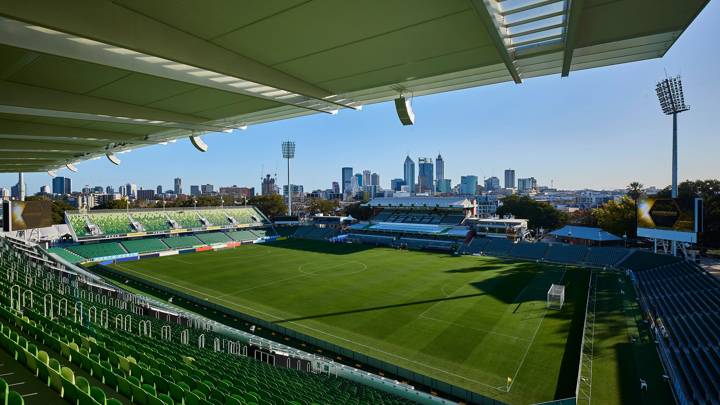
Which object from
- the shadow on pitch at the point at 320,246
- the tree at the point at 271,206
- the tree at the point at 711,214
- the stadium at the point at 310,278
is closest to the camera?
the stadium at the point at 310,278

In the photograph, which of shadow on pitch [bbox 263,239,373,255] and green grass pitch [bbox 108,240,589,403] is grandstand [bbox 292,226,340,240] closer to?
shadow on pitch [bbox 263,239,373,255]

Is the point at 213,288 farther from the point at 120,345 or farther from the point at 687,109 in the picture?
the point at 687,109

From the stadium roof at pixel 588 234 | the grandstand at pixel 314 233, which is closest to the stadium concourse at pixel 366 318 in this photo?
the stadium roof at pixel 588 234

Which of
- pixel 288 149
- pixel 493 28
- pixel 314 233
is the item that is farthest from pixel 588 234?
pixel 288 149

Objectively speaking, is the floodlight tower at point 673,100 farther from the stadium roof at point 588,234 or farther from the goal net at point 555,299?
the goal net at point 555,299

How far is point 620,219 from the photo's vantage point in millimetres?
47844

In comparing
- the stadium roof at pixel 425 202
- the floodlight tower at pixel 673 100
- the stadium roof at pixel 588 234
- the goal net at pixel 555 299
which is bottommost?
the goal net at pixel 555 299

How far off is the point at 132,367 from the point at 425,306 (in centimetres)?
2023

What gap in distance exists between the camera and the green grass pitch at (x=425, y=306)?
16.2m

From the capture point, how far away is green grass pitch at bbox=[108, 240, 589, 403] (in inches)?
637

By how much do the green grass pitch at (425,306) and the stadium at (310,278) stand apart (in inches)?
6.8

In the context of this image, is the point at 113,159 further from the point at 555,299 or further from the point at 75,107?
the point at 555,299

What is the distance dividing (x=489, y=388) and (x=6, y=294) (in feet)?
58.2

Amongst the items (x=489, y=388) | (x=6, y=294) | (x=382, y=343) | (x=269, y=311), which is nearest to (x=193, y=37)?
(x=6, y=294)
